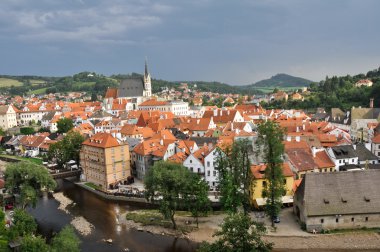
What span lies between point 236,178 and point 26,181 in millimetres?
25902

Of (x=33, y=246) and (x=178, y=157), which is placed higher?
(x=178, y=157)

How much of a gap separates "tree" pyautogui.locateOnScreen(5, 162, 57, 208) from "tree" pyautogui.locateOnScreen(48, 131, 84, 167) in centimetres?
2515

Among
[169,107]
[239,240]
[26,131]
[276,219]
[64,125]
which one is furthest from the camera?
[169,107]

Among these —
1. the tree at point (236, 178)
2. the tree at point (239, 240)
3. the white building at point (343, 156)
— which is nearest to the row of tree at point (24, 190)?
the tree at point (236, 178)

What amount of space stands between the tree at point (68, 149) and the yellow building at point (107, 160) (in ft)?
34.8

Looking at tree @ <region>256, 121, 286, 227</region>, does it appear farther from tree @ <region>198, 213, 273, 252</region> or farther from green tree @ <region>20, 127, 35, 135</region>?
green tree @ <region>20, 127, 35, 135</region>

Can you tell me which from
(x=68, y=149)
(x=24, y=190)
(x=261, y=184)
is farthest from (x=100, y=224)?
(x=68, y=149)

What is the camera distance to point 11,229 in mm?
33188

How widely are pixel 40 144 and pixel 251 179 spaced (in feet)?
223

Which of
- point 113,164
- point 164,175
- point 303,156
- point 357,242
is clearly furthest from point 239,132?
point 357,242

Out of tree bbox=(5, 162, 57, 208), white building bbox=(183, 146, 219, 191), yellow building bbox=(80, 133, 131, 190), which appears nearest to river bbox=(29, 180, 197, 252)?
yellow building bbox=(80, 133, 131, 190)

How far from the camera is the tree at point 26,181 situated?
44188 millimetres

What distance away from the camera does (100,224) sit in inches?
1747

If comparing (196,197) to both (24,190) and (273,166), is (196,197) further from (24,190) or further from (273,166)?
(24,190)
